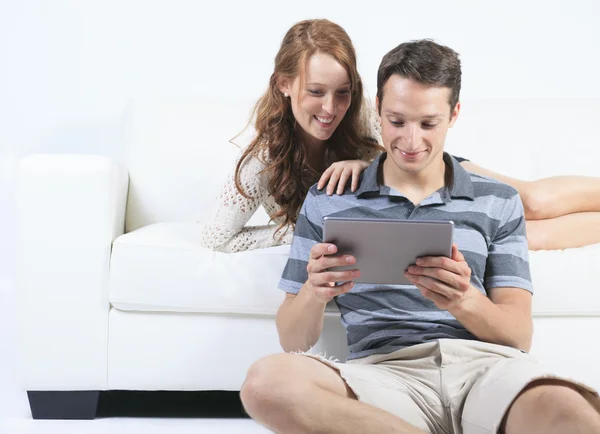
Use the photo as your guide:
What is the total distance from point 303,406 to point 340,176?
0.68 metres

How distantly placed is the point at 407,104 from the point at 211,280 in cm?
77

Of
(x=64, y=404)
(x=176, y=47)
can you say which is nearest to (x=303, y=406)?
(x=64, y=404)

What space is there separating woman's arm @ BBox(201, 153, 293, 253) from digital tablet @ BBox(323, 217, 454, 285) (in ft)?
2.60

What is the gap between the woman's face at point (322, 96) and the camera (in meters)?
2.19

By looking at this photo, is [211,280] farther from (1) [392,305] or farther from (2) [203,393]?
(1) [392,305]

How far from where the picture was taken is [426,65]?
1.78 m

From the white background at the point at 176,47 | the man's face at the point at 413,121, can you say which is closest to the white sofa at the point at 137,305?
the man's face at the point at 413,121

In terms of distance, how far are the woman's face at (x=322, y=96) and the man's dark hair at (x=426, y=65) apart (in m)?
0.37

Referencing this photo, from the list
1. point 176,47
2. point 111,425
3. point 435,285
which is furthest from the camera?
point 176,47

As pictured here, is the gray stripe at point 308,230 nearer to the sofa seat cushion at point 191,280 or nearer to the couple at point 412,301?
the couple at point 412,301

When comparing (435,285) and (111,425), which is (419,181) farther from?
(111,425)

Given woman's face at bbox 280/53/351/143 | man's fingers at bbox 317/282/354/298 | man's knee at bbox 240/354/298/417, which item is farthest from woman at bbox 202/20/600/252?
man's knee at bbox 240/354/298/417

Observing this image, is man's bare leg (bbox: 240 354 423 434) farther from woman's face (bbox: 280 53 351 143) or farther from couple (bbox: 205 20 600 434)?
woman's face (bbox: 280 53 351 143)

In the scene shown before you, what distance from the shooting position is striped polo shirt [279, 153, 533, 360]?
1.78 m
